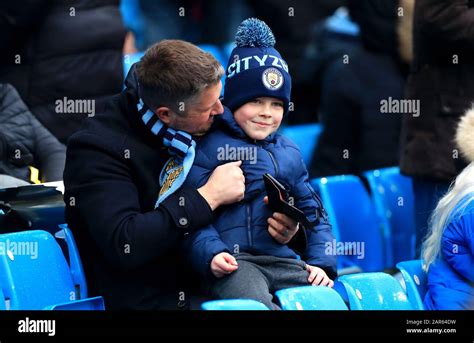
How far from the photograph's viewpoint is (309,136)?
6.18m

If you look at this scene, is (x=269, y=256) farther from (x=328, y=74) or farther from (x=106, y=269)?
(x=328, y=74)

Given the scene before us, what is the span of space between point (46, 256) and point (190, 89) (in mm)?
719

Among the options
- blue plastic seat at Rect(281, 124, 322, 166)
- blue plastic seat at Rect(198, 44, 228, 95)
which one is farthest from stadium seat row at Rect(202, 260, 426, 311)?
blue plastic seat at Rect(281, 124, 322, 166)

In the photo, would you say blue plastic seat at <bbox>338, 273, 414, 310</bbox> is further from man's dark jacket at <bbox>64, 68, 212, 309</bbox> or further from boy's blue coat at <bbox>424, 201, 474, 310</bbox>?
man's dark jacket at <bbox>64, 68, 212, 309</bbox>

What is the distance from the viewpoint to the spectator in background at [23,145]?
4156mm

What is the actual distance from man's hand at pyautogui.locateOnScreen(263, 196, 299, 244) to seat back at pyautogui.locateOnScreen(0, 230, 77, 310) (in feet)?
2.26

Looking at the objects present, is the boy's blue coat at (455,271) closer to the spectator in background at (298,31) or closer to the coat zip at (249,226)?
the coat zip at (249,226)

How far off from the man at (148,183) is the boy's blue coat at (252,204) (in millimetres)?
47

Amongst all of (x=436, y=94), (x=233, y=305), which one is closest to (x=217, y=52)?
(x=436, y=94)

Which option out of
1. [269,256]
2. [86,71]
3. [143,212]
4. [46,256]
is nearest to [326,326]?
[269,256]

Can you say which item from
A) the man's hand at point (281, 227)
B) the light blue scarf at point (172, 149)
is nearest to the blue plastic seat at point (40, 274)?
the light blue scarf at point (172, 149)

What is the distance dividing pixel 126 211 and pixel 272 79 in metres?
0.65

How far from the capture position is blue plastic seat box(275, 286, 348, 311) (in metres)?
3.43

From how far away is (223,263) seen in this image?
3441 millimetres
